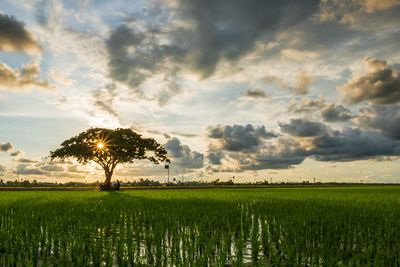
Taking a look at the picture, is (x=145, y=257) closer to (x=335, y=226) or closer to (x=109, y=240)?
(x=109, y=240)

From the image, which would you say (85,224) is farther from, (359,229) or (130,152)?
(130,152)

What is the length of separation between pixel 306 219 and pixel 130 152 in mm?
50957

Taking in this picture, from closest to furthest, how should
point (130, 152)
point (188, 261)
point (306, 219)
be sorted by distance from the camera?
point (188, 261) → point (306, 219) → point (130, 152)

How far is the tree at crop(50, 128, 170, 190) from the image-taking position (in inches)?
2539

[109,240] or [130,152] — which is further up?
[130,152]

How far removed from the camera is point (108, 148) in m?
64.7

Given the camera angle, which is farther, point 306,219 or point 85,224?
point 306,219

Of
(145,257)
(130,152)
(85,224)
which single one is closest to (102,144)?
(130,152)

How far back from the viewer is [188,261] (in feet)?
25.4

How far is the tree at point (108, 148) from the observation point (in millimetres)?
64500

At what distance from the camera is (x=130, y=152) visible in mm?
64500

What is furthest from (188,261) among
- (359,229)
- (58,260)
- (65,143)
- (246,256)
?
(65,143)

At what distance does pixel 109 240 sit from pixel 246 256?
3.73 meters

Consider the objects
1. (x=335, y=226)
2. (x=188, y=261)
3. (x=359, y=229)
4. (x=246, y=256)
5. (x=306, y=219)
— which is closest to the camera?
(x=188, y=261)
